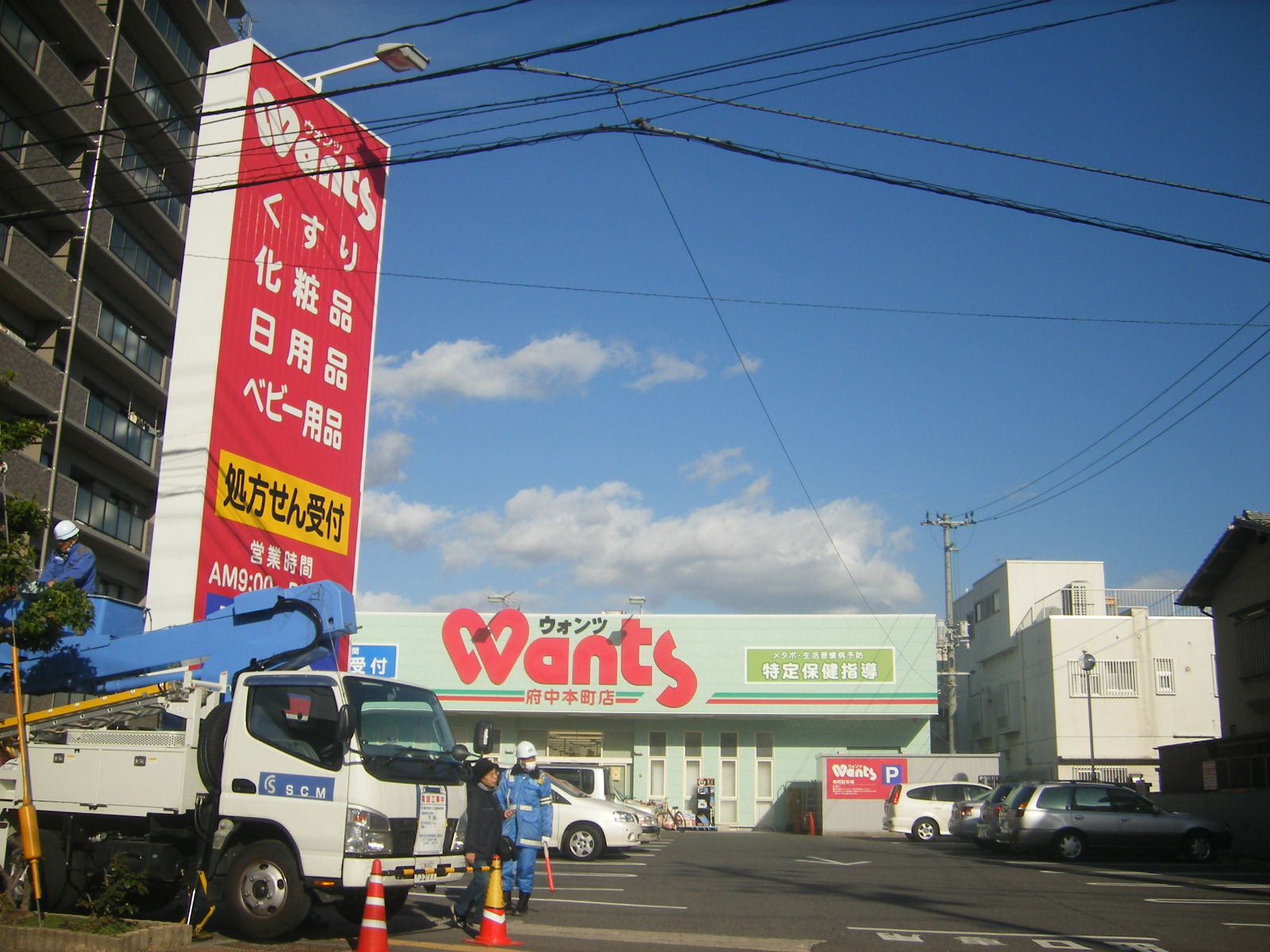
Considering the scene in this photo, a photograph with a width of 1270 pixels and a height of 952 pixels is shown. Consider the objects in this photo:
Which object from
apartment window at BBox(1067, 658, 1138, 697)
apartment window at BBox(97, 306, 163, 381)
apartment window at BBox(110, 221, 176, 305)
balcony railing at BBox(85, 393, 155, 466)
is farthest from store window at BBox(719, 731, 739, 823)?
apartment window at BBox(110, 221, 176, 305)

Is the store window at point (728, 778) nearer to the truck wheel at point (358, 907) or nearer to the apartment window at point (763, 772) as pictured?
the apartment window at point (763, 772)

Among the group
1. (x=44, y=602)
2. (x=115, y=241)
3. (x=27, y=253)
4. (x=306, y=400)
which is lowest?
(x=44, y=602)

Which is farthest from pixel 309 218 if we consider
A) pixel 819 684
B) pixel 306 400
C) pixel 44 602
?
pixel 819 684

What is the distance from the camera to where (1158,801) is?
89.1 ft

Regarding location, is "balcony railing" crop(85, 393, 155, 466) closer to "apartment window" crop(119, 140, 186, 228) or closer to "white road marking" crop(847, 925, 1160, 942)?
"apartment window" crop(119, 140, 186, 228)

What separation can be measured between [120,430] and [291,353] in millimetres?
15114

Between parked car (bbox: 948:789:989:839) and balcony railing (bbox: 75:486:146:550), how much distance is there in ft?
75.7

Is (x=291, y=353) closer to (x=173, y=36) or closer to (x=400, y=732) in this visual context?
(x=400, y=732)

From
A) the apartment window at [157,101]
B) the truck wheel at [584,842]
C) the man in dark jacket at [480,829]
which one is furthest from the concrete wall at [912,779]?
the apartment window at [157,101]

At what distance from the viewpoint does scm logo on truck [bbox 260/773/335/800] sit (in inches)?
359

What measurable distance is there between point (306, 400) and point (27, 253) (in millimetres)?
12058

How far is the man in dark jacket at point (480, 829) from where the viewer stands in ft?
33.0

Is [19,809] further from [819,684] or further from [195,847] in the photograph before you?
[819,684]

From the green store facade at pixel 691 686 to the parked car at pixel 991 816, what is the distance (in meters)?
11.7
